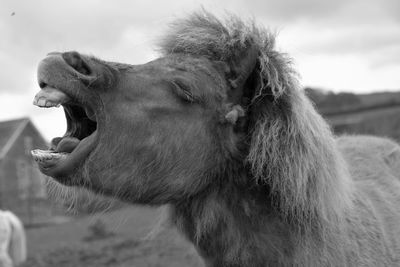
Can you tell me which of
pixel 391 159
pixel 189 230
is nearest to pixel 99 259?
pixel 391 159

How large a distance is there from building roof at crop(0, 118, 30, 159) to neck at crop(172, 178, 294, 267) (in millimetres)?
27866

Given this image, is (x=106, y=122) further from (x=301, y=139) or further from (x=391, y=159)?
(x=391, y=159)

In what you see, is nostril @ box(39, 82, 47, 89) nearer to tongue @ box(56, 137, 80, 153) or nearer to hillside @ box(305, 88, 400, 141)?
tongue @ box(56, 137, 80, 153)

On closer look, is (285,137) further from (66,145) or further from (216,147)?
(66,145)

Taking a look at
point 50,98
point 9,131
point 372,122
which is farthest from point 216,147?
point 9,131

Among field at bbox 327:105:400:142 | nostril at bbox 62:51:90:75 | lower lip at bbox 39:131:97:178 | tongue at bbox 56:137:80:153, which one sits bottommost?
field at bbox 327:105:400:142

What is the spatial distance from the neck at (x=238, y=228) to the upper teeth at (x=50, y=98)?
0.82m

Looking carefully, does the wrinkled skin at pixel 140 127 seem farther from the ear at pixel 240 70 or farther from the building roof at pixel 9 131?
the building roof at pixel 9 131

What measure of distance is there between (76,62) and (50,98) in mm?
216

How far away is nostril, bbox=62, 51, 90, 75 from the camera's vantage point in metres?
2.53

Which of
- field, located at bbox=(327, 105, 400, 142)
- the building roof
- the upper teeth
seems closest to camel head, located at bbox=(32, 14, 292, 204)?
the upper teeth

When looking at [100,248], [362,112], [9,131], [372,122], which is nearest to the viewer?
[100,248]

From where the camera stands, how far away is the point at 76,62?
8.33ft

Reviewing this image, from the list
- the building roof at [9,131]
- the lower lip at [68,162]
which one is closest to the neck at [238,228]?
the lower lip at [68,162]
